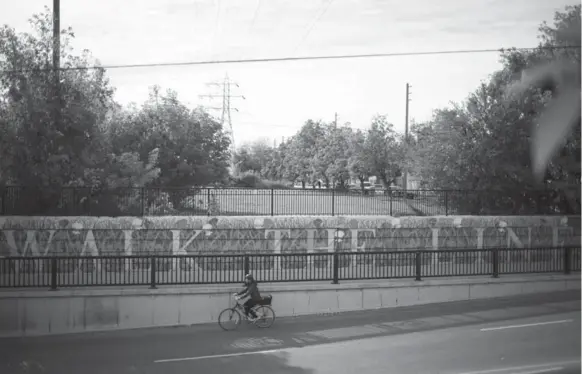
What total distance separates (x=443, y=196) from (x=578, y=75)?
8550mm

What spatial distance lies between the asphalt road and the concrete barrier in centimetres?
43

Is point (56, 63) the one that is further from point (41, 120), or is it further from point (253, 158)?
point (253, 158)

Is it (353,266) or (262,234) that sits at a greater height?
(262,234)

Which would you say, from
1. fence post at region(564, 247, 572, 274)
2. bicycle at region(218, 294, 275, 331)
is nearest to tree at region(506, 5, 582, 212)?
fence post at region(564, 247, 572, 274)

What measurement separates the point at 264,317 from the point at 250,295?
617 mm

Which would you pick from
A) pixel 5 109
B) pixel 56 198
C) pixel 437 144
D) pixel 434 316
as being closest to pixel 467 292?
pixel 434 316

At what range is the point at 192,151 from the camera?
80.1 ft

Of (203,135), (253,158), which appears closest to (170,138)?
(203,135)

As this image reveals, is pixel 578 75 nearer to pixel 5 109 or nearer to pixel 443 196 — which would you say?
pixel 443 196

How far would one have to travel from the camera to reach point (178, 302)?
13203 millimetres

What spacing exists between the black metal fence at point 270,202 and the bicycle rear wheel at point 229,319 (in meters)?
6.38

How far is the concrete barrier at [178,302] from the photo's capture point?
12.6 metres

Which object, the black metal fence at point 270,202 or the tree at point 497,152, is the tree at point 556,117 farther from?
the black metal fence at point 270,202

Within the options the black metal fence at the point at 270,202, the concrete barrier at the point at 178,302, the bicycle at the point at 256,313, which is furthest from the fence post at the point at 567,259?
the bicycle at the point at 256,313
